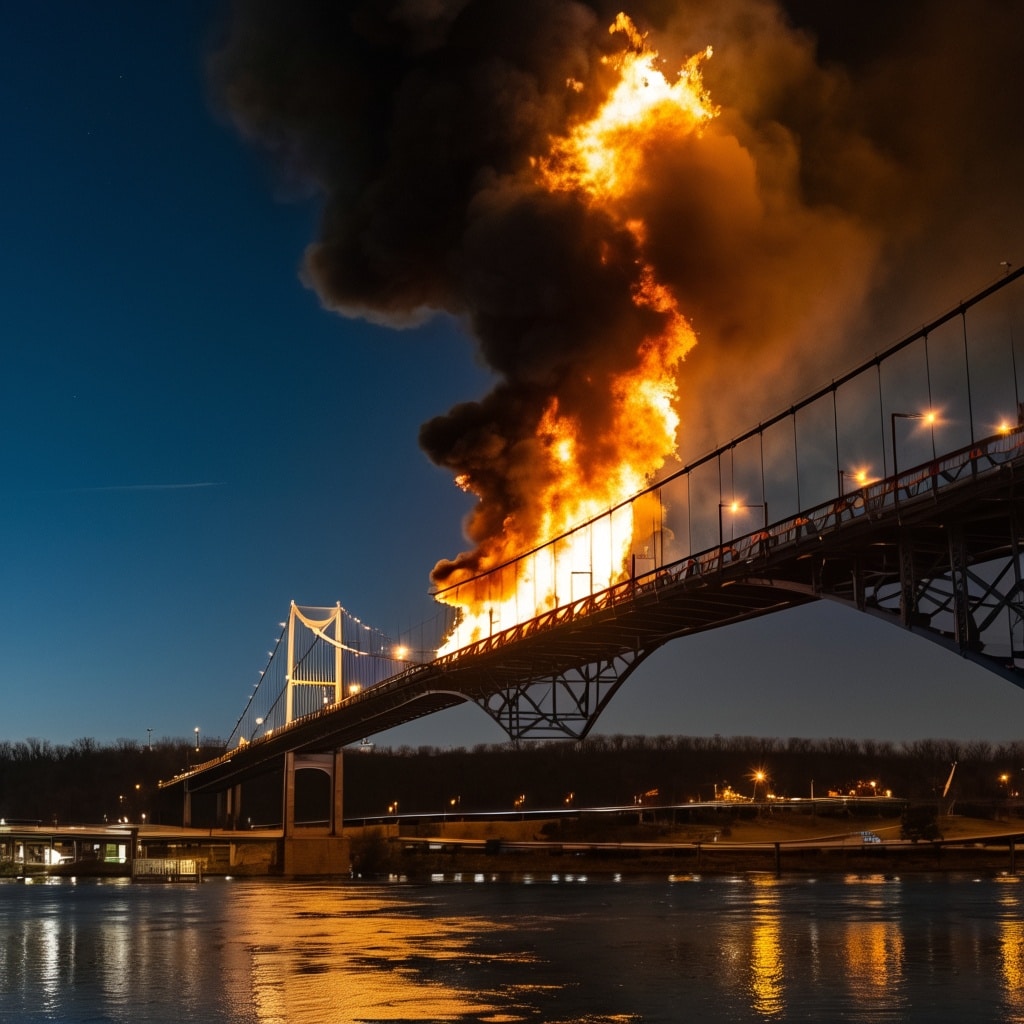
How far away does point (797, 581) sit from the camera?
52.3 metres

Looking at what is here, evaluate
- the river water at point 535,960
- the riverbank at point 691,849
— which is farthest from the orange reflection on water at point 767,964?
the riverbank at point 691,849

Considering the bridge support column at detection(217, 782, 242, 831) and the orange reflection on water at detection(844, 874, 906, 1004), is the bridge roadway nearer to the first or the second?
the orange reflection on water at detection(844, 874, 906, 1004)

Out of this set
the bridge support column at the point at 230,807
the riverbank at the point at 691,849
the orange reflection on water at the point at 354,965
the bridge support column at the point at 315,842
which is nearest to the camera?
the orange reflection on water at the point at 354,965

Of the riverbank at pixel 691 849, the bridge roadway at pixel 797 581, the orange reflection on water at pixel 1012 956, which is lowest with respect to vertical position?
the riverbank at pixel 691 849

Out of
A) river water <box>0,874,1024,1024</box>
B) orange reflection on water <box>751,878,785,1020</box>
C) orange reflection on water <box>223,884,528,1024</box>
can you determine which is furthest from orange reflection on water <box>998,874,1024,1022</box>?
orange reflection on water <box>223,884,528,1024</box>

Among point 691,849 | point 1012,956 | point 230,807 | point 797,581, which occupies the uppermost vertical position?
point 797,581

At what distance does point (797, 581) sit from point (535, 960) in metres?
25.5

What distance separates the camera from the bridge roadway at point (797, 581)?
4000 centimetres

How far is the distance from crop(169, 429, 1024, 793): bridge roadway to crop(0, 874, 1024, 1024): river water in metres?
10.3

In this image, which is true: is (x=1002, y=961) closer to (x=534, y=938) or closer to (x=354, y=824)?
(x=534, y=938)

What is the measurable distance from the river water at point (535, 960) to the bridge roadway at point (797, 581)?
404 inches

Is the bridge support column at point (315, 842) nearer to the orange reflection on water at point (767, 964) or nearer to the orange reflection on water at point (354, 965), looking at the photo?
the orange reflection on water at point (354, 965)

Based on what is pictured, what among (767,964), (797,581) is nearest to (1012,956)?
(767,964)

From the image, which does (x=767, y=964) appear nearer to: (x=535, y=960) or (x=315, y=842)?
(x=535, y=960)
